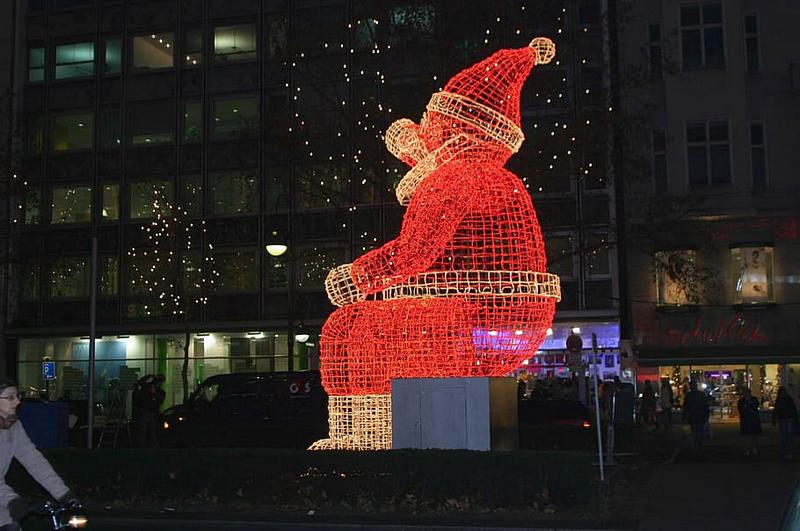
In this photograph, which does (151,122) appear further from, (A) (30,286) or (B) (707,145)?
(B) (707,145)

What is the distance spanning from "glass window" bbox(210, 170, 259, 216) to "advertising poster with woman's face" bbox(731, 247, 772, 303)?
1776cm

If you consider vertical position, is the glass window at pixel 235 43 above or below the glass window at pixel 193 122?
above

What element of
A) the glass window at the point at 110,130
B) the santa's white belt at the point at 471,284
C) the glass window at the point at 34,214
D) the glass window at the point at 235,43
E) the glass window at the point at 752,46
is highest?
the glass window at the point at 235,43

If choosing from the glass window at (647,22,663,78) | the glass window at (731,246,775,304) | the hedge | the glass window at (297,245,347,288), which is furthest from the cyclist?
the glass window at (647,22,663,78)

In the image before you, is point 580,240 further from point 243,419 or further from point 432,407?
point 432,407

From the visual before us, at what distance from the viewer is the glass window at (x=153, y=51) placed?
39.8 meters

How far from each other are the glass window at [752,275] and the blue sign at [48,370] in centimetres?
2533

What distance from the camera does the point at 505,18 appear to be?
23.2 m

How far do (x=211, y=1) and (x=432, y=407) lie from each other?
30.6 meters

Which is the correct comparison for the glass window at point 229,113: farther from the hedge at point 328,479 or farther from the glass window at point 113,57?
the hedge at point 328,479

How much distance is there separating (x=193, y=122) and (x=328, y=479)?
28093mm

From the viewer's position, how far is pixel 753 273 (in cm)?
3253

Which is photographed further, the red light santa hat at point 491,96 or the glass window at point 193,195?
the glass window at point 193,195

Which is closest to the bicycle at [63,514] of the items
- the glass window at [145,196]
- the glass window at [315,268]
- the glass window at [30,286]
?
the glass window at [315,268]
